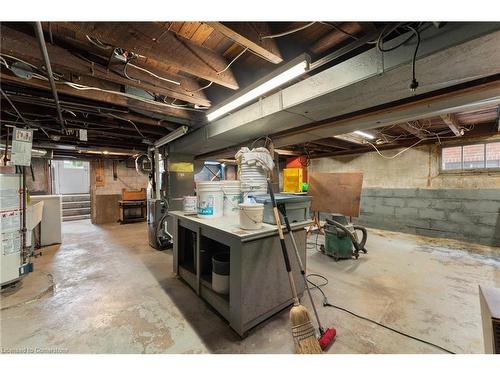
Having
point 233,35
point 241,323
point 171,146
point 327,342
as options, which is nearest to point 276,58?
point 233,35

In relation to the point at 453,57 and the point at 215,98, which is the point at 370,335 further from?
the point at 215,98

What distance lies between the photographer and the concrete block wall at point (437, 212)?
4035 millimetres

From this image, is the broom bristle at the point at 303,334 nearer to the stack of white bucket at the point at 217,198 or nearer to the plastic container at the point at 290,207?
the plastic container at the point at 290,207

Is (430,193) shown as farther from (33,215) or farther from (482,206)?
(33,215)

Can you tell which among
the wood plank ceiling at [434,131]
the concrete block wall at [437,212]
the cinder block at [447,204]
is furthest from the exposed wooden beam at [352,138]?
the cinder block at [447,204]

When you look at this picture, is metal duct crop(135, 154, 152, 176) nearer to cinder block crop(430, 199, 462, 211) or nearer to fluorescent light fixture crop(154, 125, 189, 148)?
fluorescent light fixture crop(154, 125, 189, 148)

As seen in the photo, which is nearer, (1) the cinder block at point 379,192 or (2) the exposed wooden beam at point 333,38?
(2) the exposed wooden beam at point 333,38

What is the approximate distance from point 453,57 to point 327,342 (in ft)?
6.64

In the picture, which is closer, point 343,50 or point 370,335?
point 343,50

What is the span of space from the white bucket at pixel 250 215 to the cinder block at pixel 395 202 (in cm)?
506

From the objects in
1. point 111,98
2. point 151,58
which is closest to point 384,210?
point 151,58

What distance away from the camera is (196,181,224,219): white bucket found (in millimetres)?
2148

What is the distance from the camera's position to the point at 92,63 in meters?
1.79

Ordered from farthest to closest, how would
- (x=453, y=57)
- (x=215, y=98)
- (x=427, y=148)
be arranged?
(x=427, y=148) < (x=215, y=98) < (x=453, y=57)
